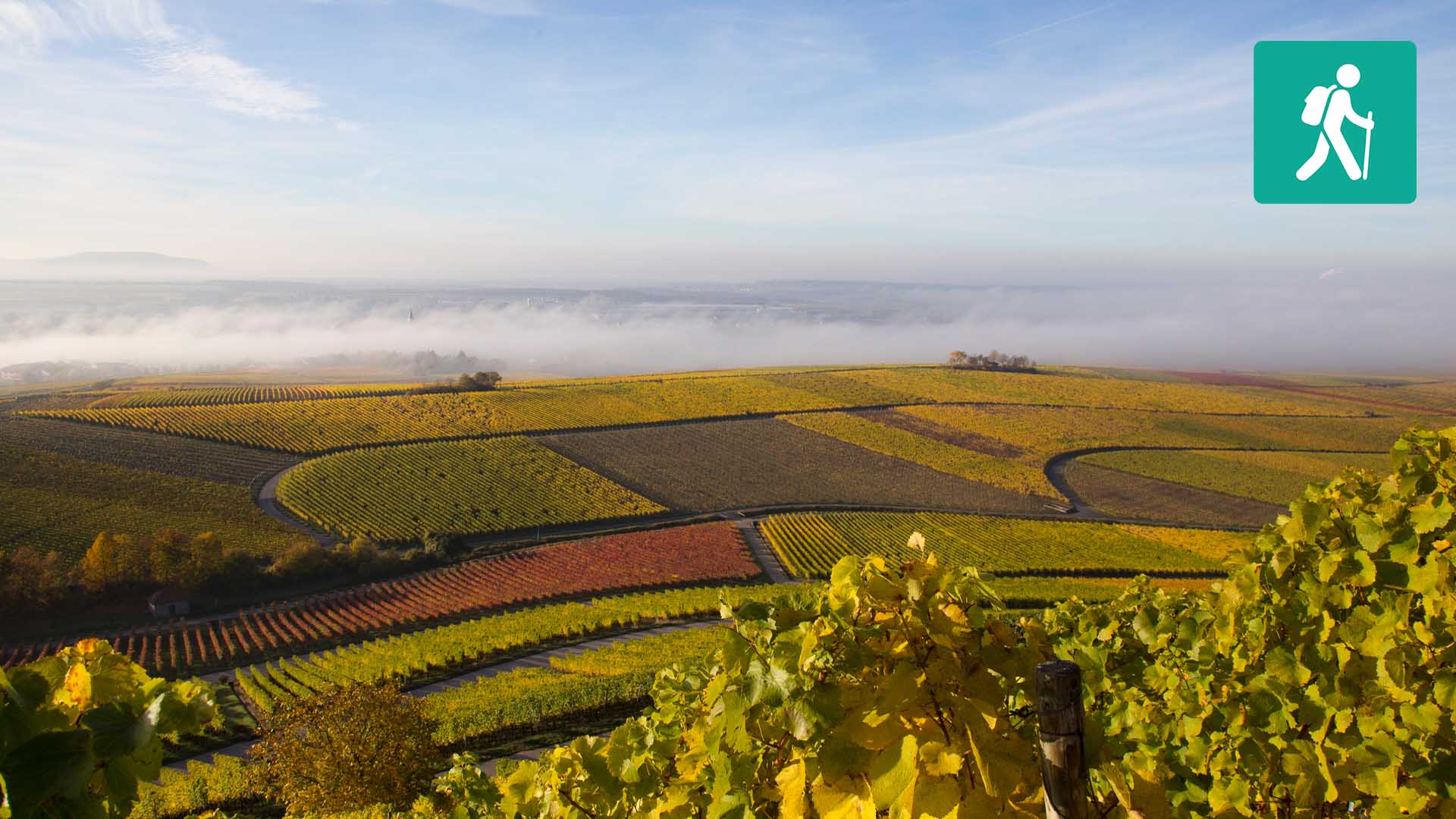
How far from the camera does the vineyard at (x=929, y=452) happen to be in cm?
6488

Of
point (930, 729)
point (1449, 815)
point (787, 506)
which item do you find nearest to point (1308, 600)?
point (1449, 815)

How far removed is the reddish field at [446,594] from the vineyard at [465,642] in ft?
4.74

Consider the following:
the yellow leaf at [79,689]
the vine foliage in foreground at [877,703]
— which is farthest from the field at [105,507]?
the vine foliage in foreground at [877,703]

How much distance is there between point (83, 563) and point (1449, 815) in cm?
4678

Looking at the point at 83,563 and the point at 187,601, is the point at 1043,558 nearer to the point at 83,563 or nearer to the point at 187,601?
the point at 187,601

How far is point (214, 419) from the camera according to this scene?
218ft

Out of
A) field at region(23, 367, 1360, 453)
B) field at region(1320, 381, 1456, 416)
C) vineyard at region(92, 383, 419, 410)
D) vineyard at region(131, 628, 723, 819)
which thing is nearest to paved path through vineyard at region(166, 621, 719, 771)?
vineyard at region(131, 628, 723, 819)

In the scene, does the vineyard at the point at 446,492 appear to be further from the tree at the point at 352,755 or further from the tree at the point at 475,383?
the tree at the point at 352,755

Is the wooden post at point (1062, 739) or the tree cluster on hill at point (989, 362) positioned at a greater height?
the tree cluster on hill at point (989, 362)

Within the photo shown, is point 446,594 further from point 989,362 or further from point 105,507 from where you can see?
point 989,362

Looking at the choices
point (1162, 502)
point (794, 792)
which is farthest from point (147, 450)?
point (1162, 502)

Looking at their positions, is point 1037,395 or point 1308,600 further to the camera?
point 1037,395

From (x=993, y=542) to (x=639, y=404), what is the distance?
4629cm

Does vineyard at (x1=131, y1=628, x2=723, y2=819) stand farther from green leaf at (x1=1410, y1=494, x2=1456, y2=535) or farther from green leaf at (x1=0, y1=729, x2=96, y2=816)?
green leaf at (x1=0, y1=729, x2=96, y2=816)
